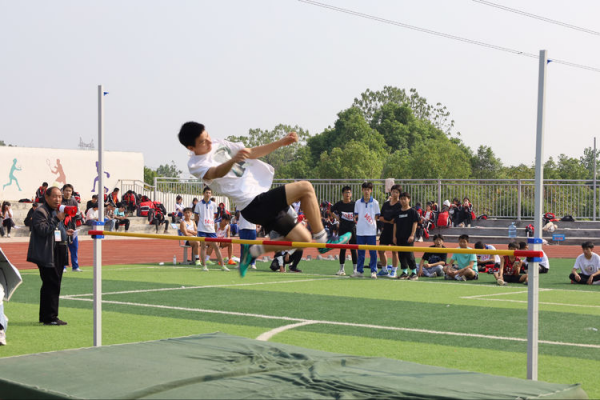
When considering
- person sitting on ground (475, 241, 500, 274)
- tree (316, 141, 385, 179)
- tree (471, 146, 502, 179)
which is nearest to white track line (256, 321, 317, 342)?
person sitting on ground (475, 241, 500, 274)

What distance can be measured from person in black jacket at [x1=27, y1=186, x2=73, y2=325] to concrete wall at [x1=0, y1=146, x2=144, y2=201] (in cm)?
2778

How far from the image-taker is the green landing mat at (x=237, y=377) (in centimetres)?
504

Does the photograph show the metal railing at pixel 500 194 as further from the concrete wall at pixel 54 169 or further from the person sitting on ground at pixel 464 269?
the concrete wall at pixel 54 169

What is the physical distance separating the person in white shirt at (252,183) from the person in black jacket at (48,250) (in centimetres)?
390

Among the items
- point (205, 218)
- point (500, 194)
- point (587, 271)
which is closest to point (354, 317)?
point (587, 271)

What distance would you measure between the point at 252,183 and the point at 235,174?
211mm

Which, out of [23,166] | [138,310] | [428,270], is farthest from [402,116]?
[138,310]

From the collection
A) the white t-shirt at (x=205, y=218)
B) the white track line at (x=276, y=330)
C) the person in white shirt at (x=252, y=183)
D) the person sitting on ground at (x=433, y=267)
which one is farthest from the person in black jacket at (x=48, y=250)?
the person sitting on ground at (x=433, y=267)

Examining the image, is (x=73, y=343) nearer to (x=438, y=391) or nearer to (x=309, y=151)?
(x=438, y=391)

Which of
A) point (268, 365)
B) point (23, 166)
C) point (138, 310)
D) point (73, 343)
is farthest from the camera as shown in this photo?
point (23, 166)

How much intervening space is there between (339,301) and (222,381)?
6.25 m

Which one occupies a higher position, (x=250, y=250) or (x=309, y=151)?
(x=309, y=151)

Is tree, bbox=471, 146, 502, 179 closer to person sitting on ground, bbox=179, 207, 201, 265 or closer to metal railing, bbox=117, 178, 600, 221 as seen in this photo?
metal railing, bbox=117, 178, 600, 221

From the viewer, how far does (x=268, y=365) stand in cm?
600
